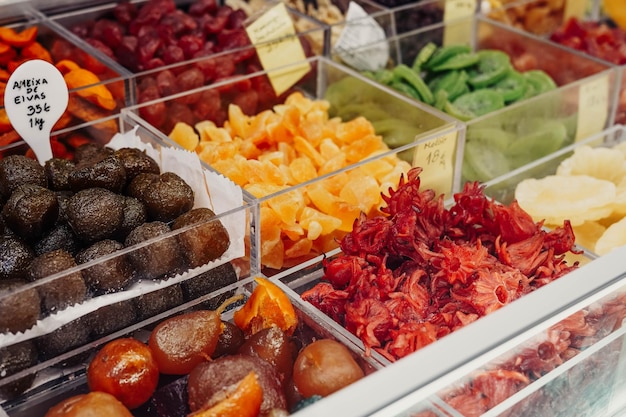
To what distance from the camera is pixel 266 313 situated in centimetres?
137

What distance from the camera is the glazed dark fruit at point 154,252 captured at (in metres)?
1.35

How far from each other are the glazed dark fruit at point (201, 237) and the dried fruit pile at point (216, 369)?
0.14 meters

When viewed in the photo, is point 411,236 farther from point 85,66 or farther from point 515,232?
point 85,66

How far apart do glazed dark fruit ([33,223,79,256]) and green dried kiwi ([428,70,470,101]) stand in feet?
4.53

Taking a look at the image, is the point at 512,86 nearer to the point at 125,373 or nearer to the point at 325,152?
the point at 325,152

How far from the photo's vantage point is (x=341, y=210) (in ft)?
5.57

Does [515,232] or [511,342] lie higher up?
[511,342]

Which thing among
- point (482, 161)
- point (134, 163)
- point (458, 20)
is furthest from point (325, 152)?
point (458, 20)

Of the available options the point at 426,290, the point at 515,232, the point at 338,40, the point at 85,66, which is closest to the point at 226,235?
the point at 426,290

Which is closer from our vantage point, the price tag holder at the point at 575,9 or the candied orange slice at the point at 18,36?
the candied orange slice at the point at 18,36

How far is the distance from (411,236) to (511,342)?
0.47 metres

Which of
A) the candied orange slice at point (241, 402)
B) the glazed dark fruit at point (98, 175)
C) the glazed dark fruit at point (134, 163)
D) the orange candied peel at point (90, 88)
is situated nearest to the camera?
the candied orange slice at point (241, 402)

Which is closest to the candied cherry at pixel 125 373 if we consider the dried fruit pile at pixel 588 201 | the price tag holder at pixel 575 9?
the dried fruit pile at pixel 588 201

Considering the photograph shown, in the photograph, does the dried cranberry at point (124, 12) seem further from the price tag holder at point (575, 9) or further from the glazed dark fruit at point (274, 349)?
the price tag holder at point (575, 9)
